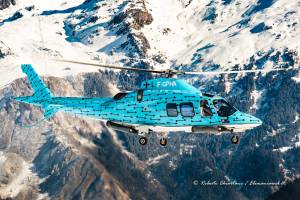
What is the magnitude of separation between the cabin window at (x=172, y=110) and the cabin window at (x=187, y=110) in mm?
844

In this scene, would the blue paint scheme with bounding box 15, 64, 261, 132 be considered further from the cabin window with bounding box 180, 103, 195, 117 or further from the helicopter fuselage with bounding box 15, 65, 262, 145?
the cabin window with bounding box 180, 103, 195, 117

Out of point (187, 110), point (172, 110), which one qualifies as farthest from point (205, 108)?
point (172, 110)

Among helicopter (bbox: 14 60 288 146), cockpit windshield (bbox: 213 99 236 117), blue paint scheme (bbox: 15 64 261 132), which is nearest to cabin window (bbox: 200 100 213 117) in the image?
helicopter (bbox: 14 60 288 146)

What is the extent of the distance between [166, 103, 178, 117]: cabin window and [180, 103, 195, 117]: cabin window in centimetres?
84

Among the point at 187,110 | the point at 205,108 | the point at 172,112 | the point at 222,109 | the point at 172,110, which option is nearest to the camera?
the point at 187,110

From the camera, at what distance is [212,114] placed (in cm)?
11506

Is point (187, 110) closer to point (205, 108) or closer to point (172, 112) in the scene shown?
point (172, 112)

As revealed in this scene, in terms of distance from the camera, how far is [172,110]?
376ft

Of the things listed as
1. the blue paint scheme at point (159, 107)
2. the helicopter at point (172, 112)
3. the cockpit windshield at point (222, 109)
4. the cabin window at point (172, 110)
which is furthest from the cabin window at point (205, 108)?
the cabin window at point (172, 110)

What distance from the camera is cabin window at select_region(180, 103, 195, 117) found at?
374 ft

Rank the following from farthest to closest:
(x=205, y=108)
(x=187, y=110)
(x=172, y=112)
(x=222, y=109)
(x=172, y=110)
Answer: (x=222, y=109) < (x=205, y=108) < (x=172, y=110) < (x=172, y=112) < (x=187, y=110)

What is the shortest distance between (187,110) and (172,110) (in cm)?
210

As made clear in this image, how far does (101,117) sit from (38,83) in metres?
15.8

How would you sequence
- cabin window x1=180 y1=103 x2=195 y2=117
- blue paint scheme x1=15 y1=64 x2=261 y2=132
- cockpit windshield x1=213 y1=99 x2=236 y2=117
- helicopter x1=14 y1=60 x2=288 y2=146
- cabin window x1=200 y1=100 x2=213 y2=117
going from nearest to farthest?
cabin window x1=180 y1=103 x2=195 y2=117
helicopter x1=14 y1=60 x2=288 y2=146
blue paint scheme x1=15 y1=64 x2=261 y2=132
cabin window x1=200 y1=100 x2=213 y2=117
cockpit windshield x1=213 y1=99 x2=236 y2=117
